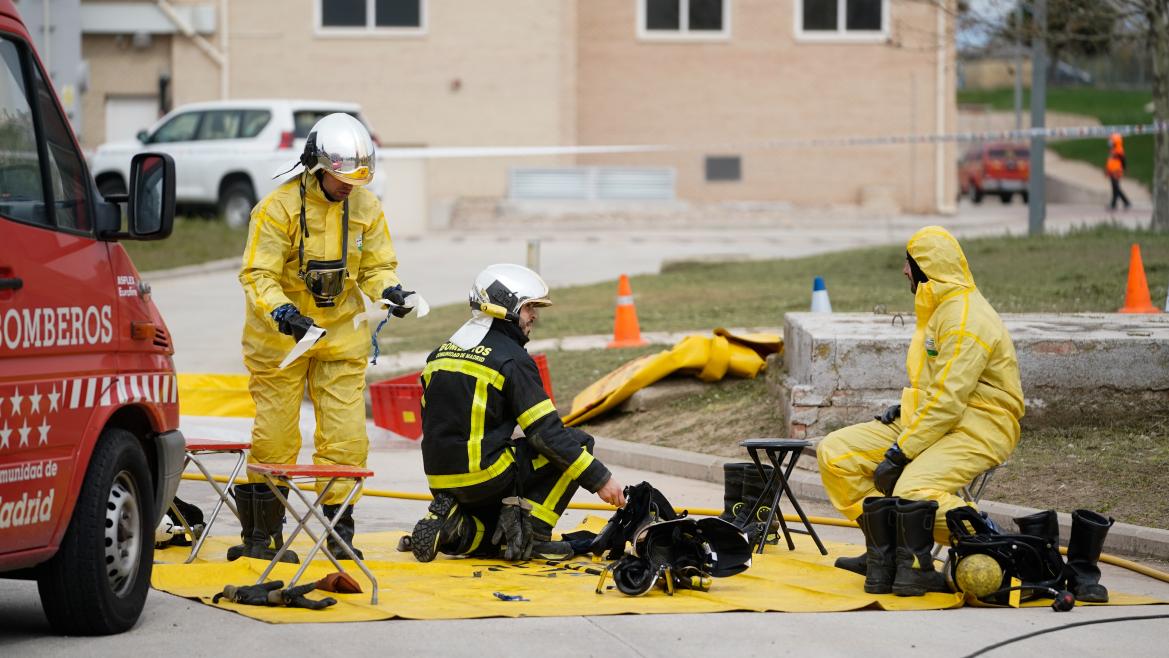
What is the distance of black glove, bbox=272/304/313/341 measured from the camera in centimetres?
734

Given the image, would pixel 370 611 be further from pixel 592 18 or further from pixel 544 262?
pixel 592 18

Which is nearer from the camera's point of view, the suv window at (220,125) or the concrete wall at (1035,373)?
the concrete wall at (1035,373)

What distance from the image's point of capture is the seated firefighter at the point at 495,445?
24.9 feet

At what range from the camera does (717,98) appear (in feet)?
130

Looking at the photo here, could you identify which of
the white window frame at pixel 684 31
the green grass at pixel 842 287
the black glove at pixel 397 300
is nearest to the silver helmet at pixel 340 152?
the black glove at pixel 397 300

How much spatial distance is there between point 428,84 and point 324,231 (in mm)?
30114

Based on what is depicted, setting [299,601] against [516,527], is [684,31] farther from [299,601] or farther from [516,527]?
[299,601]

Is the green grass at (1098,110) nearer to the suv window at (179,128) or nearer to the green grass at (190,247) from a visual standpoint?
the suv window at (179,128)

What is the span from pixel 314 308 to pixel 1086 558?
3.51 meters

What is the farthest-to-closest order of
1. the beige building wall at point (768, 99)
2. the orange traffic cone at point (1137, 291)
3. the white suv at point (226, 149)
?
the beige building wall at point (768, 99) < the white suv at point (226, 149) < the orange traffic cone at point (1137, 291)

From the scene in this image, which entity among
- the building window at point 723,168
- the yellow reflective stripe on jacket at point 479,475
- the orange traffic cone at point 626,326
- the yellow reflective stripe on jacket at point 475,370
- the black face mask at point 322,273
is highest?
the building window at point 723,168

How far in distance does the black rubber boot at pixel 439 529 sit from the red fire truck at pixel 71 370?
1.37 meters

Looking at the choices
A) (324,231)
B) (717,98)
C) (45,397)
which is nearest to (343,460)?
(324,231)

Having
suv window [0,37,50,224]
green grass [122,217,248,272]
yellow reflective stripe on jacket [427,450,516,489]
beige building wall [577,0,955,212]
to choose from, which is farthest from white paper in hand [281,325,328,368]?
beige building wall [577,0,955,212]
